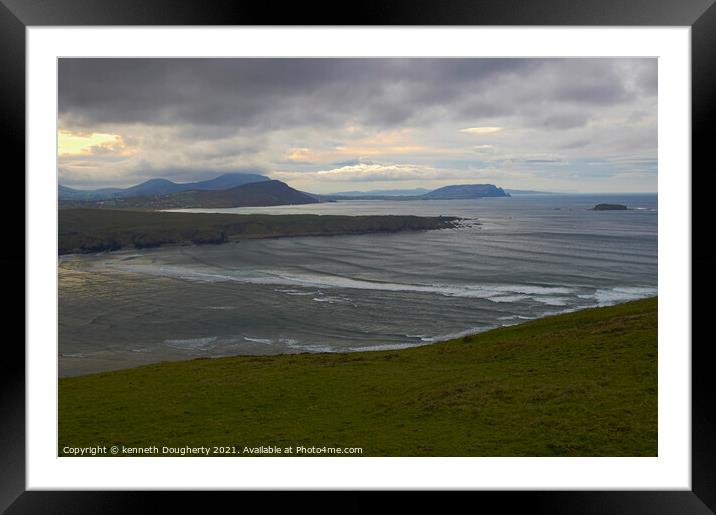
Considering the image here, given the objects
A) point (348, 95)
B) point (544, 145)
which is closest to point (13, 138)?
point (348, 95)

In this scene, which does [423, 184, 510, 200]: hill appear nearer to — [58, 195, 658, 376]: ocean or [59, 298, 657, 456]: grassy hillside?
[58, 195, 658, 376]: ocean

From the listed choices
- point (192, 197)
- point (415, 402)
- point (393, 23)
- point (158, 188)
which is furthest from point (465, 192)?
point (393, 23)

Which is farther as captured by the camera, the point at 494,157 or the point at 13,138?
the point at 494,157

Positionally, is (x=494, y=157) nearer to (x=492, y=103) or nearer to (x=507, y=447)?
(x=492, y=103)

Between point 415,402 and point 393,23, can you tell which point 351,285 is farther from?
point 393,23

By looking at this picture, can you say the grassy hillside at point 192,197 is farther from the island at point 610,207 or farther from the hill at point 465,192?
the island at point 610,207

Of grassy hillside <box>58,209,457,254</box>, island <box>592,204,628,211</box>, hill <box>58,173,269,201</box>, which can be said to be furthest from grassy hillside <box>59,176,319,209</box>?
island <box>592,204,628,211</box>
